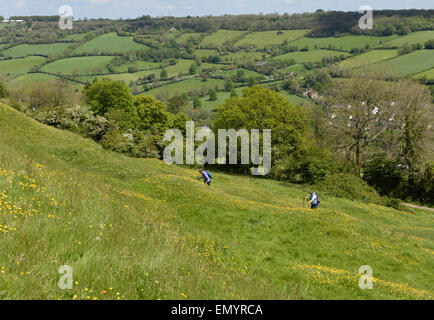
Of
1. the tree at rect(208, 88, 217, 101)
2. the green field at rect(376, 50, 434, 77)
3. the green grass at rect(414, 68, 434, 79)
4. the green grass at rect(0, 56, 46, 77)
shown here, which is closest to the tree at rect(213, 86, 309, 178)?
the green grass at rect(414, 68, 434, 79)

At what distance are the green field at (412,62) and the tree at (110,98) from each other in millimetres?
127834

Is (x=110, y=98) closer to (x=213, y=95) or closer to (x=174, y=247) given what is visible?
(x=174, y=247)

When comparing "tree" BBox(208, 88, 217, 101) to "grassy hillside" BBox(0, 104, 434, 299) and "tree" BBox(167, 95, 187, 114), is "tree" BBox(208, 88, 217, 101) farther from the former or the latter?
"grassy hillside" BBox(0, 104, 434, 299)

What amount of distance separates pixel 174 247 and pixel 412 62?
195 meters

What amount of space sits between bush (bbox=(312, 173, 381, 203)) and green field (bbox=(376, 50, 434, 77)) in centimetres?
12510

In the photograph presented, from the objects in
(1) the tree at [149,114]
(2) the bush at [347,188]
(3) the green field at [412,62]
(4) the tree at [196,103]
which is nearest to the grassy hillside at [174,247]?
(2) the bush at [347,188]

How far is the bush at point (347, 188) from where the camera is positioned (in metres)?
45.8

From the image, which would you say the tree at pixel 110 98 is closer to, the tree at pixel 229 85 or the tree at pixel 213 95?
the tree at pixel 213 95

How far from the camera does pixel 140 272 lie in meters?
7.62

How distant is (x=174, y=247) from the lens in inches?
444

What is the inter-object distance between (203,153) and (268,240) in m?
45.9

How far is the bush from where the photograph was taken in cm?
4581

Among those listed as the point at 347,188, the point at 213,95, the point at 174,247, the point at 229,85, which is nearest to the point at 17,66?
the point at 213,95
